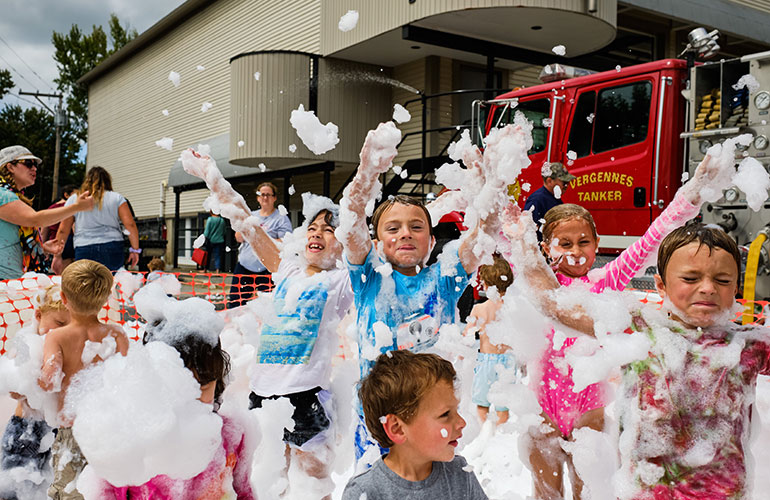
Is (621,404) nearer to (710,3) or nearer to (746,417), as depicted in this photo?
(746,417)

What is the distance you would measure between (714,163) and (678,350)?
883 millimetres

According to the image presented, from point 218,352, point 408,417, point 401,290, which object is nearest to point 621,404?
point 408,417

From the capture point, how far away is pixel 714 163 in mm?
2471

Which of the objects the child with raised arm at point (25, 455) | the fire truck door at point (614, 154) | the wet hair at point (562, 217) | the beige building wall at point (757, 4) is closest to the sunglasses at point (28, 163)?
the child with raised arm at point (25, 455)

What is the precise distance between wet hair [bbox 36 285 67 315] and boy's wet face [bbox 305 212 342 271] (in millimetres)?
1224

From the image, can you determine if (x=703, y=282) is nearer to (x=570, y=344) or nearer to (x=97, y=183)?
(x=570, y=344)

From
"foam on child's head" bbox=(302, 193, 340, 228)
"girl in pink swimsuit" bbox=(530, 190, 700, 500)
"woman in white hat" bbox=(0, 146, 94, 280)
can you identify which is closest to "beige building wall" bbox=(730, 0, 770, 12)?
"girl in pink swimsuit" bbox=(530, 190, 700, 500)

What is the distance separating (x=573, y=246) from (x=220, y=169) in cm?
1502

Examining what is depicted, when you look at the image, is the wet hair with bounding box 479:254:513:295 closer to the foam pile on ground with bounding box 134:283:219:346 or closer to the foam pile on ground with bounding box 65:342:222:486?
the foam pile on ground with bounding box 134:283:219:346

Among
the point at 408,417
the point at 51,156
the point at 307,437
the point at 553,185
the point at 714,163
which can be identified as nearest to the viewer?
the point at 408,417

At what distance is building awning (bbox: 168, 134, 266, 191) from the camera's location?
A: 16.3 m

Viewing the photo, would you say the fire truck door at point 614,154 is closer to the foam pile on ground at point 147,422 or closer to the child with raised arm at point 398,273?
the child with raised arm at point 398,273

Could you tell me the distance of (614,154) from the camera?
6.84 metres

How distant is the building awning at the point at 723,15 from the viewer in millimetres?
13875
